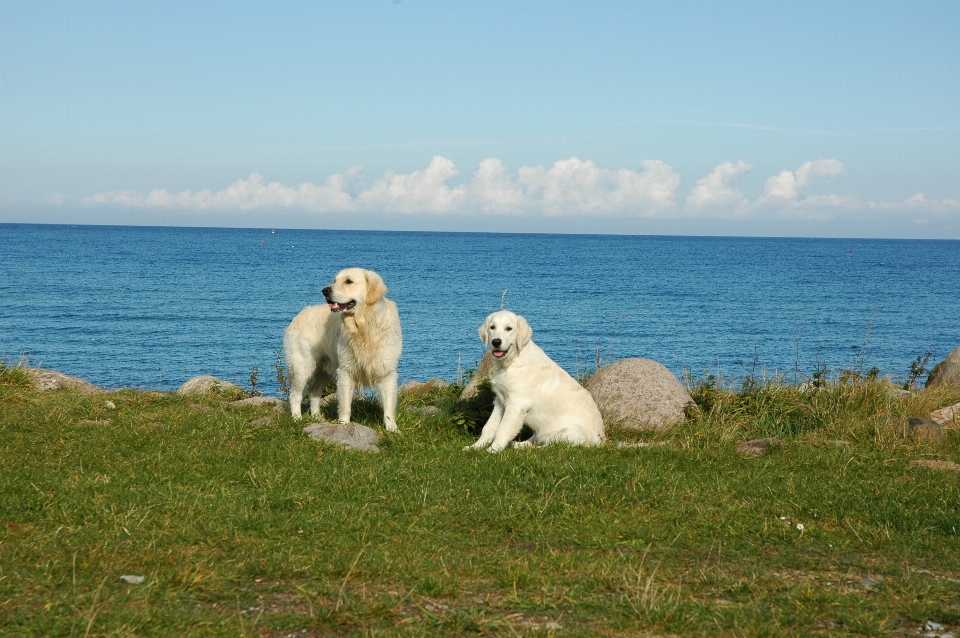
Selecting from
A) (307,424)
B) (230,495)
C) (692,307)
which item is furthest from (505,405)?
(692,307)

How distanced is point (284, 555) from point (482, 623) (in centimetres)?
178

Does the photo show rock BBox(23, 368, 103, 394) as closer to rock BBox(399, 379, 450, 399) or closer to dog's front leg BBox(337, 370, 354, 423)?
dog's front leg BBox(337, 370, 354, 423)

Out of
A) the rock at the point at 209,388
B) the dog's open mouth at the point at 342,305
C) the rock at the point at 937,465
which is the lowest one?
the rock at the point at 209,388

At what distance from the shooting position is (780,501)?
24.6ft

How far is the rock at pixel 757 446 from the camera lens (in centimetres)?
984

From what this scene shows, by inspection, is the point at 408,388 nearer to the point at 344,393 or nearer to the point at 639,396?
the point at 344,393

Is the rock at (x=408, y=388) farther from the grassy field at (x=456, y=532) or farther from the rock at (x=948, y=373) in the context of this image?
the rock at (x=948, y=373)

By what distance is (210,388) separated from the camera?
14.3m

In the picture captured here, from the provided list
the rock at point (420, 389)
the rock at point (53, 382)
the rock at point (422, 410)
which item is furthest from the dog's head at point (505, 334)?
the rock at point (53, 382)

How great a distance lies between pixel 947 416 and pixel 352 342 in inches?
326

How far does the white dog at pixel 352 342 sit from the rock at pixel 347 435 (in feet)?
1.87

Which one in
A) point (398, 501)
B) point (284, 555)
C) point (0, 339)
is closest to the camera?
point (284, 555)

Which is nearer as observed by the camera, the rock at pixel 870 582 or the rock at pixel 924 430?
the rock at pixel 870 582

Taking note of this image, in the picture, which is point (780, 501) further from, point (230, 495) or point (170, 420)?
point (170, 420)
